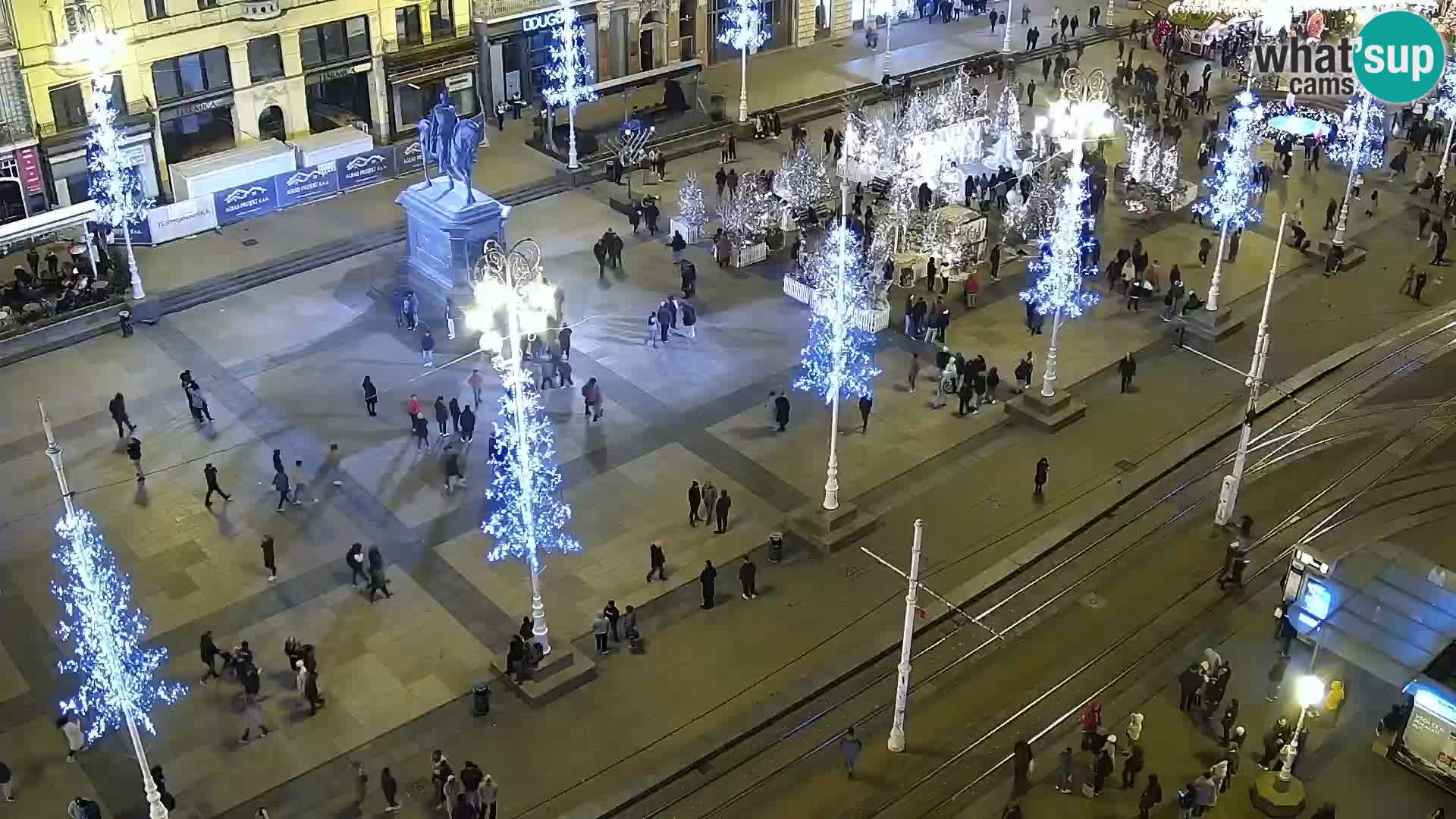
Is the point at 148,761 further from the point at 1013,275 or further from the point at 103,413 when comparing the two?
the point at 1013,275

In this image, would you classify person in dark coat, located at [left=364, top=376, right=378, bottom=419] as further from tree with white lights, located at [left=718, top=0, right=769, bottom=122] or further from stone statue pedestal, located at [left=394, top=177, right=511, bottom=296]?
tree with white lights, located at [left=718, top=0, right=769, bottom=122]

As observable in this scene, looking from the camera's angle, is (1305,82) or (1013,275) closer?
(1013,275)

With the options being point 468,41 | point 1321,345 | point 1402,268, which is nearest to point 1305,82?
point 1402,268

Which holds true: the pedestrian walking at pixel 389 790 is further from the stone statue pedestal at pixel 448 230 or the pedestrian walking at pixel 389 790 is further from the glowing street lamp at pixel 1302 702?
the stone statue pedestal at pixel 448 230

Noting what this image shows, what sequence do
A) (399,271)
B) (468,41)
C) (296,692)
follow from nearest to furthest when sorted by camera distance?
(296,692) < (399,271) < (468,41)

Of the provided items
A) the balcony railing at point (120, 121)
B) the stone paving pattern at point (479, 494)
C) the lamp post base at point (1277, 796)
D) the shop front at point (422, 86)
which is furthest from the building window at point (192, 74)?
the lamp post base at point (1277, 796)

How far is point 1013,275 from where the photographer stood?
44969 millimetres

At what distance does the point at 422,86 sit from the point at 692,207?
13.2 m

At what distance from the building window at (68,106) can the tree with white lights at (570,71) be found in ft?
50.0

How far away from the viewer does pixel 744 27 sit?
187 feet

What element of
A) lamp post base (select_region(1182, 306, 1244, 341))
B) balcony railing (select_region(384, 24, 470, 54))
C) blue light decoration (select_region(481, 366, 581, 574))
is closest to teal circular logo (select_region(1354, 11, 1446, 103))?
lamp post base (select_region(1182, 306, 1244, 341))

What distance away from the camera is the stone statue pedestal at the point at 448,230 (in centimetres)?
4100

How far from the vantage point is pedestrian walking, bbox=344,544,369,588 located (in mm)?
30719

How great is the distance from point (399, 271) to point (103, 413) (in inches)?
404
